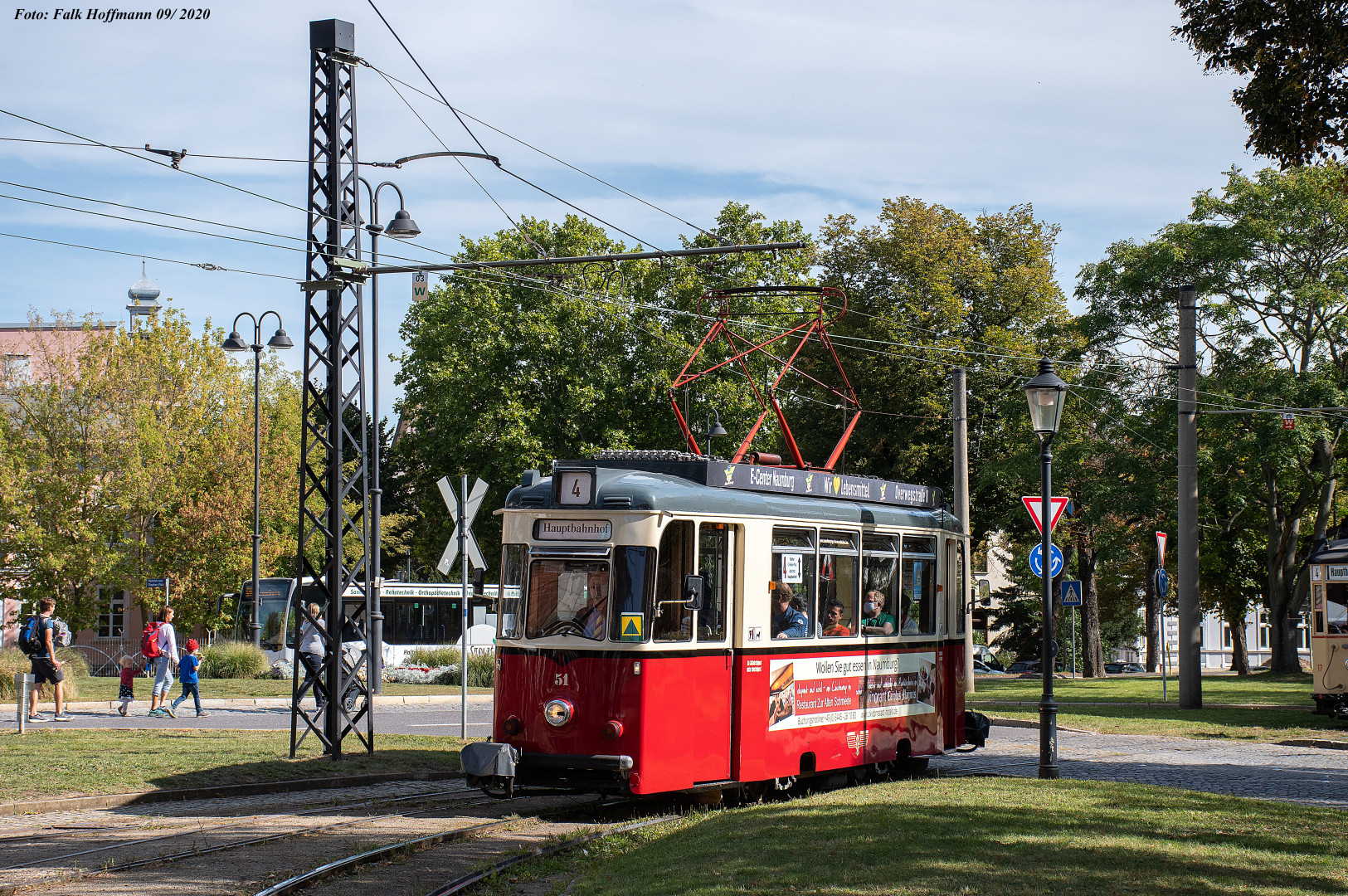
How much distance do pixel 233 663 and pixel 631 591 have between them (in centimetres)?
2514

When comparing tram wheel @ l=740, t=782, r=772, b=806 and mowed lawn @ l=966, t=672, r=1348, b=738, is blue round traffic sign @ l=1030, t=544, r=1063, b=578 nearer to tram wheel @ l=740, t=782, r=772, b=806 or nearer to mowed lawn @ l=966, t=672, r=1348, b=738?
mowed lawn @ l=966, t=672, r=1348, b=738

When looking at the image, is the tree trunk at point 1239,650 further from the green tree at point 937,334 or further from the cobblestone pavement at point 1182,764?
the cobblestone pavement at point 1182,764

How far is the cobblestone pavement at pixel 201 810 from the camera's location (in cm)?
1120

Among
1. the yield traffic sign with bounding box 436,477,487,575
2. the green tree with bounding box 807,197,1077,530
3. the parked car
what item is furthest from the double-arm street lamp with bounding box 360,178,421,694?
the parked car

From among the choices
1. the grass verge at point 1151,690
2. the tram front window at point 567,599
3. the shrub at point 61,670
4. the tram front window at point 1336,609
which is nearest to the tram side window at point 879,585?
the tram front window at point 567,599

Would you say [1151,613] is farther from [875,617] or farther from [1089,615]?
[875,617]

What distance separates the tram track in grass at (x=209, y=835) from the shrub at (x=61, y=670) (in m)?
11.1

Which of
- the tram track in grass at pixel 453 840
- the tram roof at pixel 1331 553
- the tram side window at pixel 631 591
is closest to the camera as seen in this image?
the tram track in grass at pixel 453 840

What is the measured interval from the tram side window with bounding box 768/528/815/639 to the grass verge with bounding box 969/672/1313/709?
16.4 meters

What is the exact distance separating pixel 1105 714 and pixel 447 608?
2135 centimetres

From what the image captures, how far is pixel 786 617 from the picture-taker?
12.6 metres

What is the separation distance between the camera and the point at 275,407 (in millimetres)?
49969

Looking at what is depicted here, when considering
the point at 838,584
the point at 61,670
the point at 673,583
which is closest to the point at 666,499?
the point at 673,583

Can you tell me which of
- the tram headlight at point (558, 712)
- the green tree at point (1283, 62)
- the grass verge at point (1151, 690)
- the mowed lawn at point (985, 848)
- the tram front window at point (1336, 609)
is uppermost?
the green tree at point (1283, 62)
